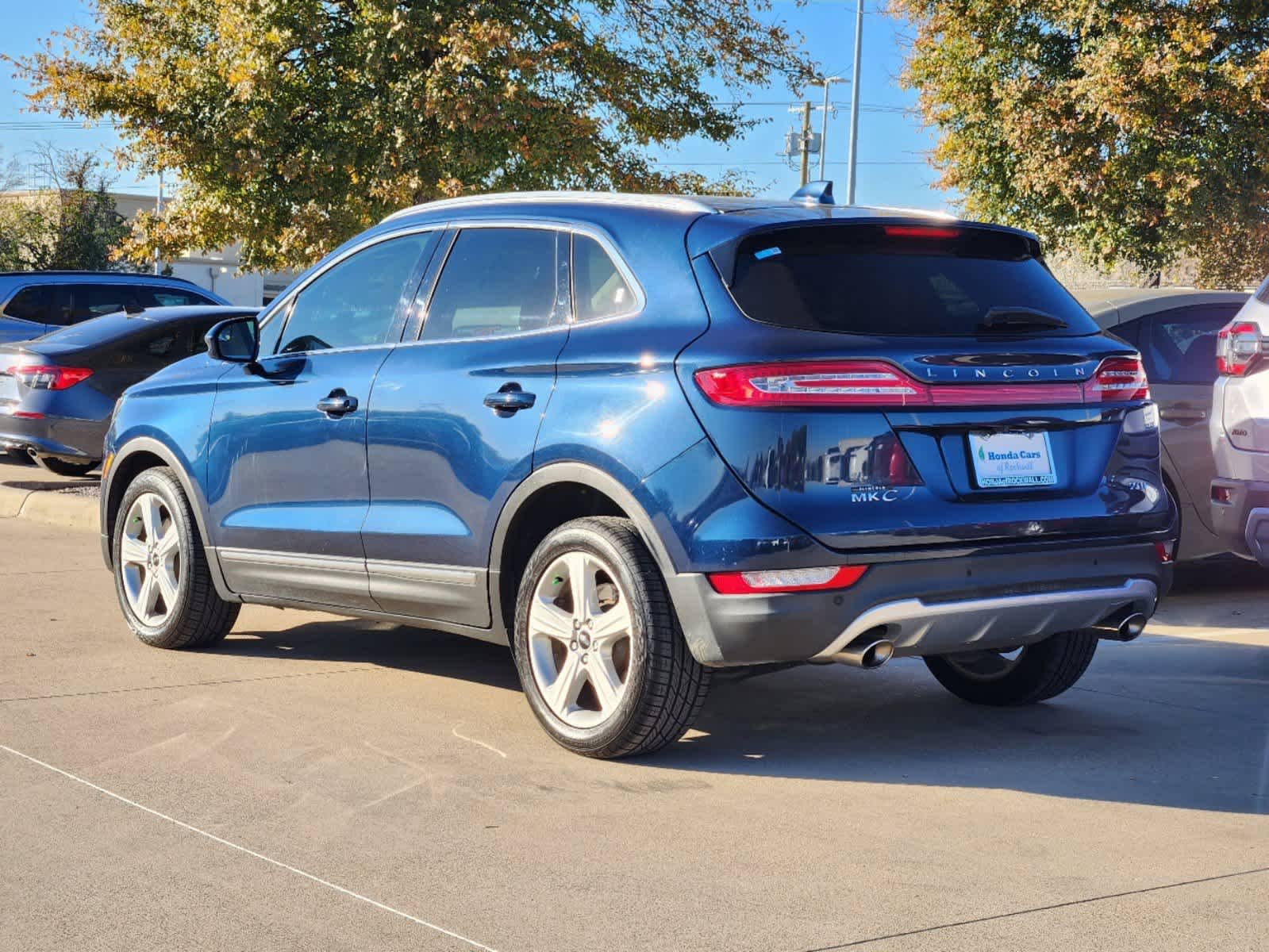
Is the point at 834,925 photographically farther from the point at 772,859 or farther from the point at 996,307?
the point at 996,307

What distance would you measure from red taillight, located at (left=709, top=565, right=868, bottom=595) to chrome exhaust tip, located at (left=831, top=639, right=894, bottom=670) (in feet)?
0.73

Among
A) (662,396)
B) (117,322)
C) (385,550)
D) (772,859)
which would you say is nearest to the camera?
(772,859)

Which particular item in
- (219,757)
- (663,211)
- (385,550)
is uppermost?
(663,211)

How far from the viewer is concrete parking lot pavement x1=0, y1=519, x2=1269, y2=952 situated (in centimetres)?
382

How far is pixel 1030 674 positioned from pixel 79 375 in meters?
8.83

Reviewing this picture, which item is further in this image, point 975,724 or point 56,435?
point 56,435

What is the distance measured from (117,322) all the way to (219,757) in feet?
28.9

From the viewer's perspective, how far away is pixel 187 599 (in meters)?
7.04

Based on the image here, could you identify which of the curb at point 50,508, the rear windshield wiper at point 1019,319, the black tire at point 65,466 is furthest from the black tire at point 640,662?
the black tire at point 65,466

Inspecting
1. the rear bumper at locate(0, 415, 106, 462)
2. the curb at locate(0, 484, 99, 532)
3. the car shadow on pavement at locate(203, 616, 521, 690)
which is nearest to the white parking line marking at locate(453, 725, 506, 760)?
the car shadow on pavement at locate(203, 616, 521, 690)

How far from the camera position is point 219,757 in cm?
Answer: 529

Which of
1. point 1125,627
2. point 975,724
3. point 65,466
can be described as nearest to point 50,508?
point 65,466

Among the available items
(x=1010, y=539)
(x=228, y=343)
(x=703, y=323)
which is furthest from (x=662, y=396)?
(x=228, y=343)

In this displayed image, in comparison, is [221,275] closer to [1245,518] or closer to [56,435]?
[56,435]
